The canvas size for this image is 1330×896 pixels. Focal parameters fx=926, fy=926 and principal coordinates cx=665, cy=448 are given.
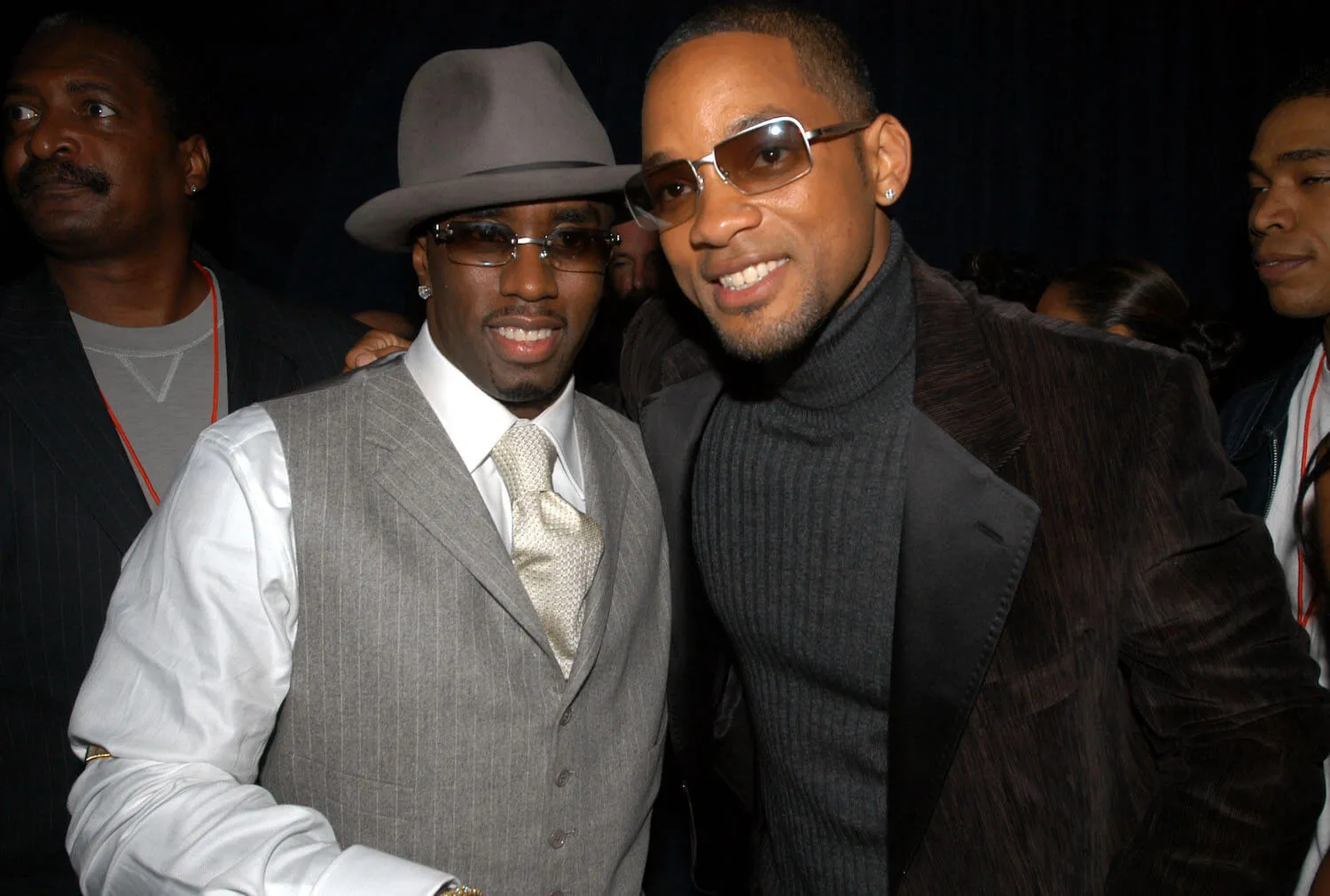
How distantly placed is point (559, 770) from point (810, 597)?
516 mm

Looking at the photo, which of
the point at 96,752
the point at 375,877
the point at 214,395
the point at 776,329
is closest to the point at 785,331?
the point at 776,329

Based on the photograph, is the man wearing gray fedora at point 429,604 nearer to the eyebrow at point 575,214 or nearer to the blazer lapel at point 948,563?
the eyebrow at point 575,214

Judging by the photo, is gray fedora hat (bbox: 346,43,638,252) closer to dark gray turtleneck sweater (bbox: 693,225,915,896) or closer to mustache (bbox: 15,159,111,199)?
dark gray turtleneck sweater (bbox: 693,225,915,896)

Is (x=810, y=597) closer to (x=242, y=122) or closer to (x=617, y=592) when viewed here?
(x=617, y=592)

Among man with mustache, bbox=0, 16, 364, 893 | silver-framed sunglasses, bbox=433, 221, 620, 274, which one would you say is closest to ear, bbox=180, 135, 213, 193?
man with mustache, bbox=0, 16, 364, 893

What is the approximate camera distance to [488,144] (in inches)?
62.9

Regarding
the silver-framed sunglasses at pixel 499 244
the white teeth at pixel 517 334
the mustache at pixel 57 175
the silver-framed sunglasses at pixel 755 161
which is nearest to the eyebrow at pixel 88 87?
the mustache at pixel 57 175

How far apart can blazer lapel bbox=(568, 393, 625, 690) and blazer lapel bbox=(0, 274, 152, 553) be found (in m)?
0.94

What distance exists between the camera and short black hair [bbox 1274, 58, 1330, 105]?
7.80ft

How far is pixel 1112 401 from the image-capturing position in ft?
4.57

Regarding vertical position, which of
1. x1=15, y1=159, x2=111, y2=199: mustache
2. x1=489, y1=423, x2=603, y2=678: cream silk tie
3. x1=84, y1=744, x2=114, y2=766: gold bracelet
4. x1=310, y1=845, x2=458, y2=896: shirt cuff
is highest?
x1=15, y1=159, x2=111, y2=199: mustache

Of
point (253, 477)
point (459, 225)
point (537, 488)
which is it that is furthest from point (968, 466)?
point (253, 477)

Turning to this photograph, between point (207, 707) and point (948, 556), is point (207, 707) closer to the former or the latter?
point (207, 707)

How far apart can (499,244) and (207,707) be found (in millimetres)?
852
